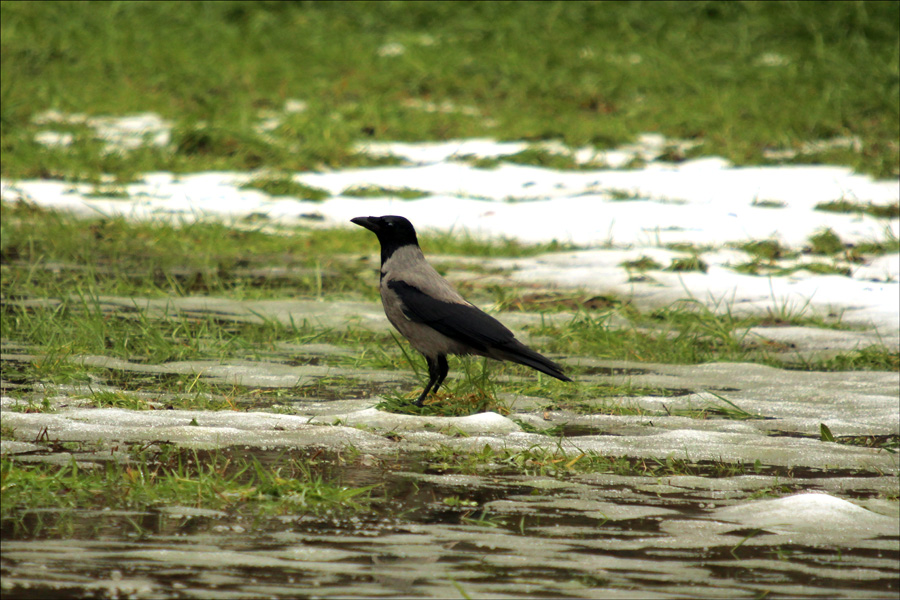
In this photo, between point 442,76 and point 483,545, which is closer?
point 483,545

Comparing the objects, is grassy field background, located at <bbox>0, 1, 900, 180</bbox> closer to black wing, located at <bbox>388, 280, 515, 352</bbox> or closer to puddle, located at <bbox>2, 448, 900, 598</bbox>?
black wing, located at <bbox>388, 280, 515, 352</bbox>

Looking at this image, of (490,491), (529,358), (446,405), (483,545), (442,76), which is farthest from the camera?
(442,76)

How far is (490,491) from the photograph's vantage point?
3.48m

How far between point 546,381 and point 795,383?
1.28 meters

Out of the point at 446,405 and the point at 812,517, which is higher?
the point at 446,405

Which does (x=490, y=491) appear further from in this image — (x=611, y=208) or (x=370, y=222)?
(x=611, y=208)

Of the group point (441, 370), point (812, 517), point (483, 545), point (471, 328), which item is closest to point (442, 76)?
point (441, 370)

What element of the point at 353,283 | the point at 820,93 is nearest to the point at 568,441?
the point at 353,283

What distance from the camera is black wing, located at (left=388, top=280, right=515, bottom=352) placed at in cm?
452

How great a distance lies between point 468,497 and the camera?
340 centimetres

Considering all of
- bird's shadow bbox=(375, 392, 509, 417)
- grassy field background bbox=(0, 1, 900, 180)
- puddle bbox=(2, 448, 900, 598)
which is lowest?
puddle bbox=(2, 448, 900, 598)

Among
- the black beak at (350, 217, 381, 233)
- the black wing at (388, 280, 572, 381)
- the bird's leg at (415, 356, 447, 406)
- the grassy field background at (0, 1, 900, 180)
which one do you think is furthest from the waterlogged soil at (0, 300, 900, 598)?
the grassy field background at (0, 1, 900, 180)

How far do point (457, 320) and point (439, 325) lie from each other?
0.29 feet

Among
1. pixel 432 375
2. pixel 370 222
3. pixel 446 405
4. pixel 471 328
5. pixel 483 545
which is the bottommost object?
pixel 483 545
